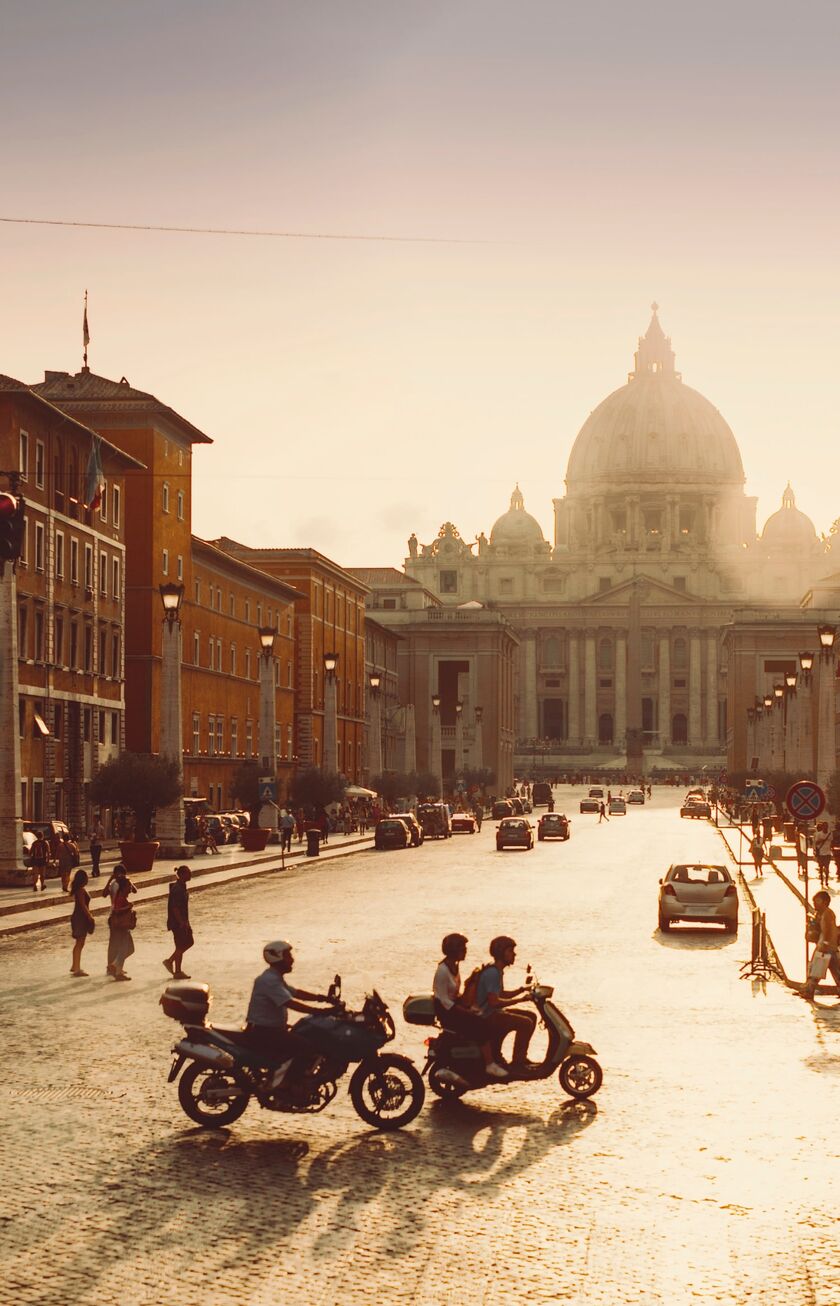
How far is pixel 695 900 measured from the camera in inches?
1329

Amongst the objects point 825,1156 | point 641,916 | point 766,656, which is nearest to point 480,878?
point 641,916

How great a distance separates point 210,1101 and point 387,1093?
1360 mm

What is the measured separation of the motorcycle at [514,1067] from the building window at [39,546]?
47.6 meters

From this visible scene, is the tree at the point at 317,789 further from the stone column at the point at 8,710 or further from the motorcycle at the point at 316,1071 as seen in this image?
the motorcycle at the point at 316,1071

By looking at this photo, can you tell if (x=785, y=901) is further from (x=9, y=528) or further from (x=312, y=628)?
(x=312, y=628)

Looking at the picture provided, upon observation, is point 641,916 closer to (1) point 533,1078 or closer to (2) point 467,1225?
(1) point 533,1078

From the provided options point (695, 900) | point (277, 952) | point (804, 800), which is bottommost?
point (695, 900)

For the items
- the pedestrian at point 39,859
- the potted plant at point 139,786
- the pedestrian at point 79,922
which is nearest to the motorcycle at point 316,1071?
the pedestrian at point 79,922

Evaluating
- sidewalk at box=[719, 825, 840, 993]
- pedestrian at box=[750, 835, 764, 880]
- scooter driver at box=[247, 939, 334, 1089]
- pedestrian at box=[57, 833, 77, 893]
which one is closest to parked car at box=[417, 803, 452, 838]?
sidewalk at box=[719, 825, 840, 993]

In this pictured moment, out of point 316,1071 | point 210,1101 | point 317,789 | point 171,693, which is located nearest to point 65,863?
point 171,693

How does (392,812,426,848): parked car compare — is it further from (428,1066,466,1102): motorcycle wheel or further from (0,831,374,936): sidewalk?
(428,1066,466,1102): motorcycle wheel

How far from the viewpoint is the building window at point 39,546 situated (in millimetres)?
62562

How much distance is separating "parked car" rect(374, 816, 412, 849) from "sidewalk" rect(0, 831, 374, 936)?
101 cm

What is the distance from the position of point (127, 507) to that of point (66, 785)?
15410 mm
